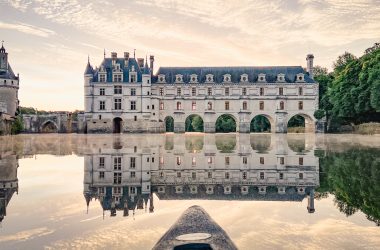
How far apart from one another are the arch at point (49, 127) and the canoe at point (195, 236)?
57.0m

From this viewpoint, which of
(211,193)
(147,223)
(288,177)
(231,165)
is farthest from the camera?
(231,165)

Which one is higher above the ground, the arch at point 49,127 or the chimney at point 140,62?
the chimney at point 140,62

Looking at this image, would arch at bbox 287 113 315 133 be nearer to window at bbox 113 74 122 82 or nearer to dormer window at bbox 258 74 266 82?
dormer window at bbox 258 74 266 82

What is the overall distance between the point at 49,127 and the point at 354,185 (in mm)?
60405

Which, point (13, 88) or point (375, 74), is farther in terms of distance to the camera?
point (13, 88)

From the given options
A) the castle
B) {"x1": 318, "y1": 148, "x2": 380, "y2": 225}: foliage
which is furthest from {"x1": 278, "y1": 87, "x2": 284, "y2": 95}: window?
{"x1": 318, "y1": 148, "x2": 380, "y2": 225}: foliage

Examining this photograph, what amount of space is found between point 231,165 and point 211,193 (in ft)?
14.6

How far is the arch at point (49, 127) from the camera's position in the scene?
5769cm

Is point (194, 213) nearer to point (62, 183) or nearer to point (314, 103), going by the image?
point (62, 183)

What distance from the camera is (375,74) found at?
4103cm

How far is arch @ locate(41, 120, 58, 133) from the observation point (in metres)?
57.7

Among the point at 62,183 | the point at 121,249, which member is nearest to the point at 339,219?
the point at 121,249

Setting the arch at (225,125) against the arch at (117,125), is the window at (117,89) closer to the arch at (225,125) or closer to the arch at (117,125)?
the arch at (117,125)

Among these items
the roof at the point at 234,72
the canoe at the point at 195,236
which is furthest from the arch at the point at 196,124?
the canoe at the point at 195,236
